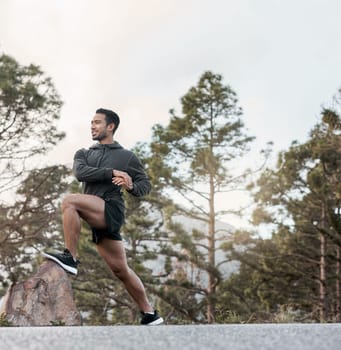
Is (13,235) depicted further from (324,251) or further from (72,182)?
(324,251)

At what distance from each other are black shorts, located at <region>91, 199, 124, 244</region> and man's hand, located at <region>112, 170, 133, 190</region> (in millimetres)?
204

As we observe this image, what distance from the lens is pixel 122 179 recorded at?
552 centimetres

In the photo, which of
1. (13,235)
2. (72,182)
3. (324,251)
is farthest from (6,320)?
(324,251)

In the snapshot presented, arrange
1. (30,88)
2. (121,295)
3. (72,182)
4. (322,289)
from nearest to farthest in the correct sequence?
(30,88) → (322,289) → (72,182) → (121,295)

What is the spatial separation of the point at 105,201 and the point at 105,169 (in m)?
0.28

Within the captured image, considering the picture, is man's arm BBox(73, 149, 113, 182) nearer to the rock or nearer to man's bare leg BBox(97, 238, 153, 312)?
man's bare leg BBox(97, 238, 153, 312)

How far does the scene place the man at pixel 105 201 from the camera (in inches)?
214

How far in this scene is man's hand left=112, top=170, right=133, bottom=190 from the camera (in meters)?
5.51

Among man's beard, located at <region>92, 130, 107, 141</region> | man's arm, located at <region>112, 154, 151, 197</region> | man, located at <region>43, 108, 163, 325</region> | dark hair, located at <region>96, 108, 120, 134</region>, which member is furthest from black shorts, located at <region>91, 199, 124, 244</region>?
dark hair, located at <region>96, 108, 120, 134</region>

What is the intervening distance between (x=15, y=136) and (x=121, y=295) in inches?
468

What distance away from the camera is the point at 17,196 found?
19578 mm

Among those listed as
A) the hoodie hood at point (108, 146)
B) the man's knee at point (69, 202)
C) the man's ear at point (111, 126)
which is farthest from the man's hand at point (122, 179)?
the man's ear at point (111, 126)

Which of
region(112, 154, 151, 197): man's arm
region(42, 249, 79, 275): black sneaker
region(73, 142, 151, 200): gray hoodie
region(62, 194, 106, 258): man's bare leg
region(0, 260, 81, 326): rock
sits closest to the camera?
region(42, 249, 79, 275): black sneaker

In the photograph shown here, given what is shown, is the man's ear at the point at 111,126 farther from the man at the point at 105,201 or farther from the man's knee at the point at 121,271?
the man's knee at the point at 121,271
